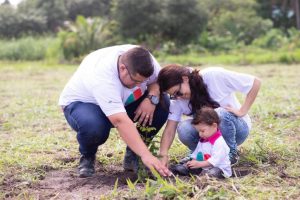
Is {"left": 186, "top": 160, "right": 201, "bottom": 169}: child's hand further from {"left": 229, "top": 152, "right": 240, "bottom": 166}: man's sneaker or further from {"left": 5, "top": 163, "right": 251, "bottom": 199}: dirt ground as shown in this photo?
{"left": 229, "top": 152, "right": 240, "bottom": 166}: man's sneaker

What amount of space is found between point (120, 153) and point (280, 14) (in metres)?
25.0

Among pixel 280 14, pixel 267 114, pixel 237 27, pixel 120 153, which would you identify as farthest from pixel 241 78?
pixel 280 14

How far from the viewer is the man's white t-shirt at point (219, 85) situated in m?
3.48

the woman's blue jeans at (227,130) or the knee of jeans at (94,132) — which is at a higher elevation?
the knee of jeans at (94,132)

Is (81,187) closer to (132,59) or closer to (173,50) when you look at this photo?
(132,59)

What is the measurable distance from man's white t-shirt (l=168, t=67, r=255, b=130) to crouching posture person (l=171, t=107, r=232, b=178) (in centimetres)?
22

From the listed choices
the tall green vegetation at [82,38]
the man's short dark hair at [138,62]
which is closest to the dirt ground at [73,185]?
the man's short dark hair at [138,62]

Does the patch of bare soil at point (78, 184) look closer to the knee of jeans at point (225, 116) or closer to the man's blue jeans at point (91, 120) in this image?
the man's blue jeans at point (91, 120)

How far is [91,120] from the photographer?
338 cm

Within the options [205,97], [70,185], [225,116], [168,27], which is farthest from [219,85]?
[168,27]

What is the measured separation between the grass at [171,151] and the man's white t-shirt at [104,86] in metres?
0.54

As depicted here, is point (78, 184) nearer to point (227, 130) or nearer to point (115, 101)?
point (115, 101)

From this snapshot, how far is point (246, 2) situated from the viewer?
22562 mm

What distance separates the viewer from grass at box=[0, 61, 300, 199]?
2.84 m
